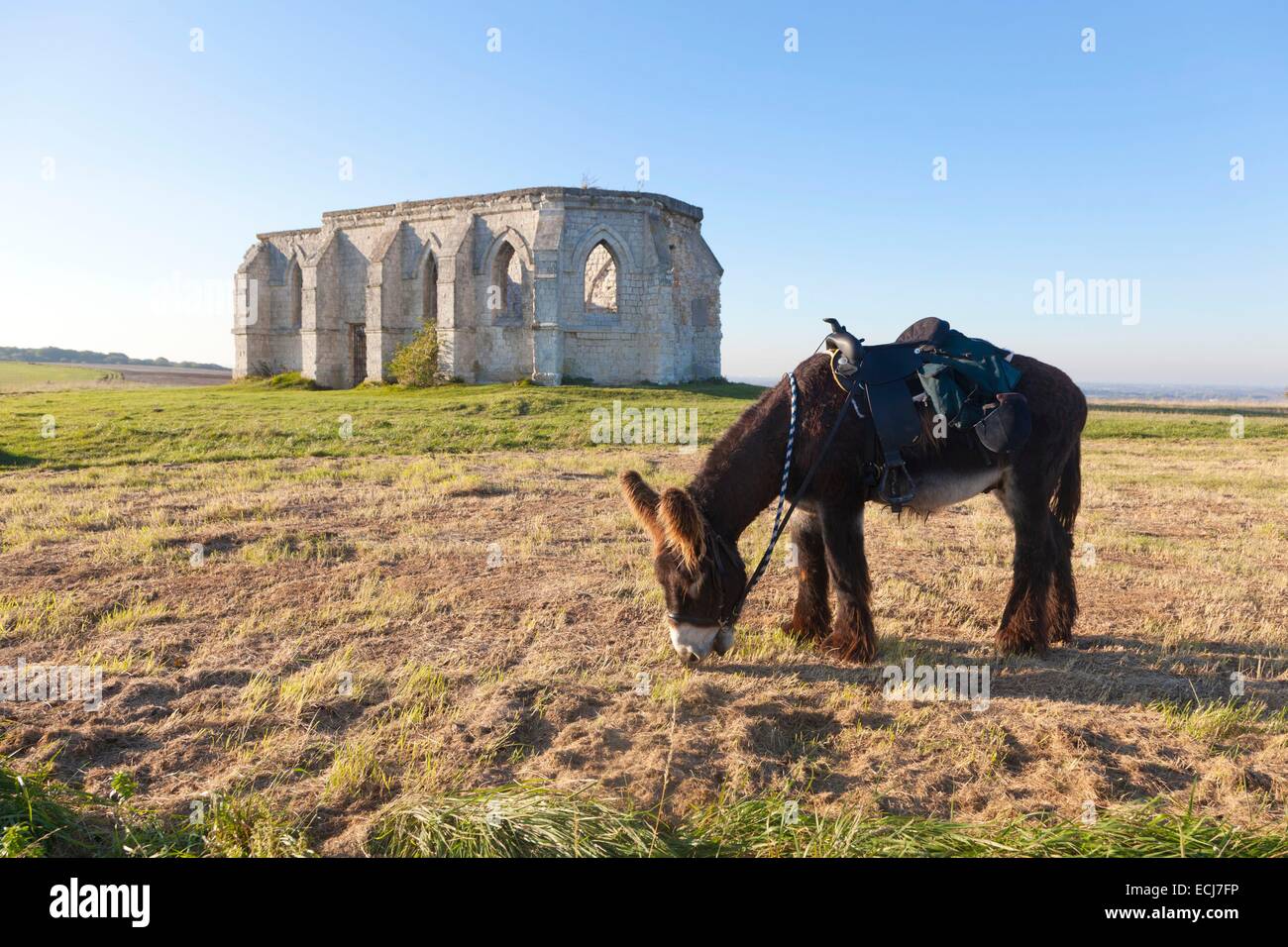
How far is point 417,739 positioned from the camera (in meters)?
4.17

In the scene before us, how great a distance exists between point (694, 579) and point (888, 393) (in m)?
1.78

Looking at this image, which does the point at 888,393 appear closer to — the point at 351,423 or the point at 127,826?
the point at 127,826

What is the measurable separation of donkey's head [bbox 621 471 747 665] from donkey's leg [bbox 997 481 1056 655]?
2.21 metres

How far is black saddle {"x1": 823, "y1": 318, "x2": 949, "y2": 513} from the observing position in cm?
500

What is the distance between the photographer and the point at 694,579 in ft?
15.2

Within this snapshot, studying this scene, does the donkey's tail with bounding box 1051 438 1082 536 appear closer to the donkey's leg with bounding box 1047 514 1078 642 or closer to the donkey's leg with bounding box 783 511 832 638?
the donkey's leg with bounding box 1047 514 1078 642

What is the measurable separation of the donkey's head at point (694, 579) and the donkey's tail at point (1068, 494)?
293 cm

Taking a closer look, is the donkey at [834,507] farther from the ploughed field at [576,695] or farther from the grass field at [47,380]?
the grass field at [47,380]

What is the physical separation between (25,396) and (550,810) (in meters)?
37.4

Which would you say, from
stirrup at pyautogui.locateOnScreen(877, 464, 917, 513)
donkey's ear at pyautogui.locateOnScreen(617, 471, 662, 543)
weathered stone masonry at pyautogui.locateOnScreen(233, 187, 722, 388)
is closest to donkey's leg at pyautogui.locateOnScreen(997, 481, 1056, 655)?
stirrup at pyautogui.locateOnScreen(877, 464, 917, 513)

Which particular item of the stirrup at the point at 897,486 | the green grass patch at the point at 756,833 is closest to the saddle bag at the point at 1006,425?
the stirrup at the point at 897,486

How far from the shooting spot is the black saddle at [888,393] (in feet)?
16.4

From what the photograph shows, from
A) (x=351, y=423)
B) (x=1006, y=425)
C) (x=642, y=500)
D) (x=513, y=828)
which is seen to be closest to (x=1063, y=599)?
(x=1006, y=425)
